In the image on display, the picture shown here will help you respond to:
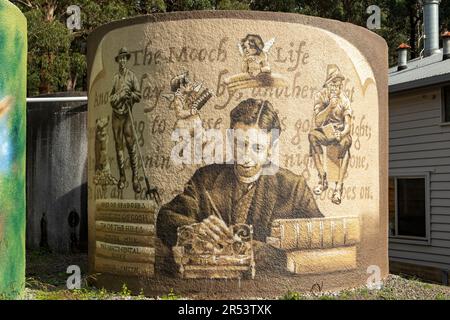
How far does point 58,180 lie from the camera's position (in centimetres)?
1455

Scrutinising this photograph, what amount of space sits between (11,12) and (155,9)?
19322mm

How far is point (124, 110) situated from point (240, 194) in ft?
7.20

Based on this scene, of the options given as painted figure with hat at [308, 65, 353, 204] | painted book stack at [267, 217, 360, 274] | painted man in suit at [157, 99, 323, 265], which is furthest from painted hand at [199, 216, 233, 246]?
painted figure with hat at [308, 65, 353, 204]

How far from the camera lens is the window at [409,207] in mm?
14047

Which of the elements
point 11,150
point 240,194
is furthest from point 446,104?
point 11,150

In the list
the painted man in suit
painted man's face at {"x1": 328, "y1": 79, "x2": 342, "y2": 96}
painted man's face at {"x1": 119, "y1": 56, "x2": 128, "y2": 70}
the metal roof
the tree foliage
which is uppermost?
the tree foliage

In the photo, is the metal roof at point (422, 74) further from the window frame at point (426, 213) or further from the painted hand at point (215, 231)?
the painted hand at point (215, 231)

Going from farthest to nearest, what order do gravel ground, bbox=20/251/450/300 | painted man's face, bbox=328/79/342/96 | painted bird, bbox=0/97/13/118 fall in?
painted man's face, bbox=328/79/342/96
gravel ground, bbox=20/251/450/300
painted bird, bbox=0/97/13/118

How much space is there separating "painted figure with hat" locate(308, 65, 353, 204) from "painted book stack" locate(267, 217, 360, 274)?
436 millimetres

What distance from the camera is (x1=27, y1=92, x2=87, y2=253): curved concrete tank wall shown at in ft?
47.5

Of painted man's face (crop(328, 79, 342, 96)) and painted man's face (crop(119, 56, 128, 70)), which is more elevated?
painted man's face (crop(119, 56, 128, 70))

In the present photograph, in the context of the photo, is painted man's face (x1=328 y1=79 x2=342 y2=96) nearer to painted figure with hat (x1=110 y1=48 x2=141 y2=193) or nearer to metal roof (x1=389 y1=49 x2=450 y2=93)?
painted figure with hat (x1=110 y1=48 x2=141 y2=193)

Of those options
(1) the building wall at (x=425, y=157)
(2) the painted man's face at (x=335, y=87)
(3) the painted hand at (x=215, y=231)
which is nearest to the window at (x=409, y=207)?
(1) the building wall at (x=425, y=157)

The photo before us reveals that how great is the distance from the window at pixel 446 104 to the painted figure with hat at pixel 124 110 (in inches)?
297
